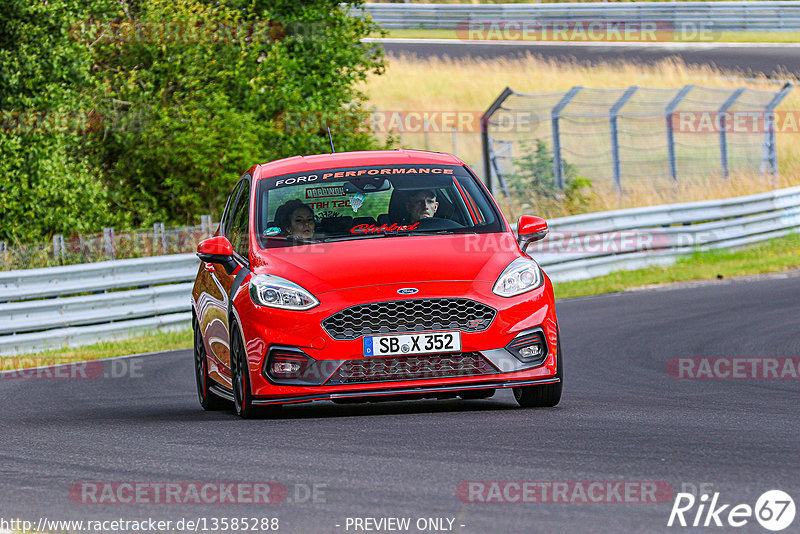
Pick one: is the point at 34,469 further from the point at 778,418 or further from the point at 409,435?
the point at 778,418

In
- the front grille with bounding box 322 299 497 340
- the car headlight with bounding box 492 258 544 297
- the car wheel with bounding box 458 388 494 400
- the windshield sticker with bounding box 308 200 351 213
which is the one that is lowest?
the car wheel with bounding box 458 388 494 400

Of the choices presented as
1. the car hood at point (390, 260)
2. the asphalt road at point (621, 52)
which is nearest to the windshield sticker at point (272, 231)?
the car hood at point (390, 260)

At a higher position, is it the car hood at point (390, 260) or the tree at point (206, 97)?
the car hood at point (390, 260)

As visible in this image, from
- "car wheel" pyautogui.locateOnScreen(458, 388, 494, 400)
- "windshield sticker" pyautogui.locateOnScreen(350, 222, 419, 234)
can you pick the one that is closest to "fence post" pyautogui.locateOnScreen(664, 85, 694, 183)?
"car wheel" pyautogui.locateOnScreen(458, 388, 494, 400)

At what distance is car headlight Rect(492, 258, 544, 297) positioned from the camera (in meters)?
8.37

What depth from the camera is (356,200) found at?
929cm

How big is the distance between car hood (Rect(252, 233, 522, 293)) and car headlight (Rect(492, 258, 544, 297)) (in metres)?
0.05

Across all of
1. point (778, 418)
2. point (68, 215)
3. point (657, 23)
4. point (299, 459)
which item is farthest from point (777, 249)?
point (657, 23)

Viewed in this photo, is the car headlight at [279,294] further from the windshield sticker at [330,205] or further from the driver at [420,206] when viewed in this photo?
the driver at [420,206]

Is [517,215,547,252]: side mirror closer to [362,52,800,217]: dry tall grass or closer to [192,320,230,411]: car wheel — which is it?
[192,320,230,411]: car wheel

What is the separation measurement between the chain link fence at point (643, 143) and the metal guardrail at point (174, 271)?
289 cm

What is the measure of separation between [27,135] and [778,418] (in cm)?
1726

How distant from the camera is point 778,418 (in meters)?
7.81

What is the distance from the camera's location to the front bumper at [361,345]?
8.16 metres
